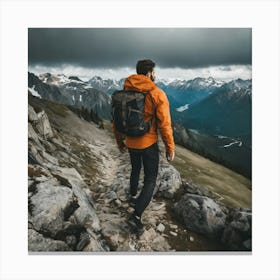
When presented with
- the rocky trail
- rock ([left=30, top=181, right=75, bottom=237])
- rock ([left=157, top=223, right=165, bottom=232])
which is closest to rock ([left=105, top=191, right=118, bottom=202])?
the rocky trail

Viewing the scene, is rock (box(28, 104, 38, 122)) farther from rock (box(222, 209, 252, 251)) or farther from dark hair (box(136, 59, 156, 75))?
rock (box(222, 209, 252, 251))

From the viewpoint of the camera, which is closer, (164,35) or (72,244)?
(72,244)

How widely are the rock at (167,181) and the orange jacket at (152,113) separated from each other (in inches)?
79.8

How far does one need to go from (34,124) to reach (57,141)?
2.98 feet

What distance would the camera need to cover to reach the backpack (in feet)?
19.3

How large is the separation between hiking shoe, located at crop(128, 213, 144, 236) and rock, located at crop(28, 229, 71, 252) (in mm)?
1436

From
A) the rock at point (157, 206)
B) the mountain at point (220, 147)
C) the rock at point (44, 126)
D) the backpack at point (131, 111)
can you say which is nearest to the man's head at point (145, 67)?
the backpack at point (131, 111)

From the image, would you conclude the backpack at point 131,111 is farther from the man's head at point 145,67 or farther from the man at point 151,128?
the man's head at point 145,67

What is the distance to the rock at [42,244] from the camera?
605 cm

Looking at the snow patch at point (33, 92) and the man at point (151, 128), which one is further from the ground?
the snow patch at point (33, 92)

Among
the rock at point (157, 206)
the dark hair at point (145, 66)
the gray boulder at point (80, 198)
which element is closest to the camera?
the dark hair at point (145, 66)
